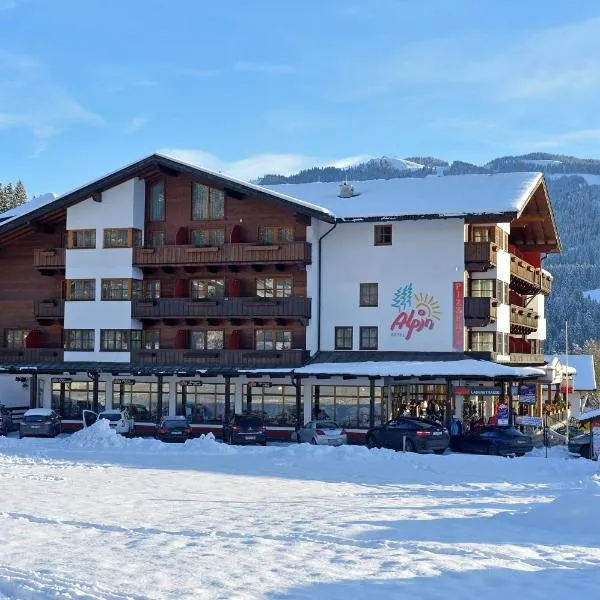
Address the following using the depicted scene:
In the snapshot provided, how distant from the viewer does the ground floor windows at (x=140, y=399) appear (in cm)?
5203

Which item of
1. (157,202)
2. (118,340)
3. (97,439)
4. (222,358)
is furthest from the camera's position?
(157,202)

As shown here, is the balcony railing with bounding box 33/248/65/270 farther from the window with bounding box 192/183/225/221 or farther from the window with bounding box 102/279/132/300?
the window with bounding box 192/183/225/221

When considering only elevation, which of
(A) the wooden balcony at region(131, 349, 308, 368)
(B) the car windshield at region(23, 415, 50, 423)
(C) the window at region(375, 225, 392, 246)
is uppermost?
(C) the window at region(375, 225, 392, 246)

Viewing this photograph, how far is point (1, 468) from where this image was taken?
29797 mm

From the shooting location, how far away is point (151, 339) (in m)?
51.6

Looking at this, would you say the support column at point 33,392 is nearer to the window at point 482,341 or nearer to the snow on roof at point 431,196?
the snow on roof at point 431,196

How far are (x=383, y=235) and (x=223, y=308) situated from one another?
9.04 m

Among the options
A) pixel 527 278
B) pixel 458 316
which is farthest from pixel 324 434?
pixel 527 278

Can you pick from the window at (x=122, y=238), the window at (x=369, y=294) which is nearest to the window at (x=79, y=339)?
the window at (x=122, y=238)

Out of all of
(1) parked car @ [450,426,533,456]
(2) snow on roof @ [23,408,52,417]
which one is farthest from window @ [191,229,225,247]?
(1) parked car @ [450,426,533,456]

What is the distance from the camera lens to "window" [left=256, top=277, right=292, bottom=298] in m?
49.3

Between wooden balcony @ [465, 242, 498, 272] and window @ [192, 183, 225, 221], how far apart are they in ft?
43.2

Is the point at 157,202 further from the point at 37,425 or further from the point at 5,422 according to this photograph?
the point at 5,422

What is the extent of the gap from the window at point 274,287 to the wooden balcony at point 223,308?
2.88 feet
